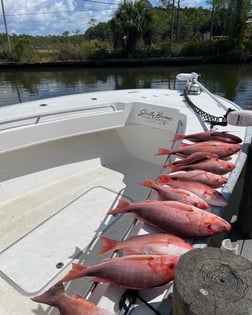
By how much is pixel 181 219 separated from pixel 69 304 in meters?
0.54

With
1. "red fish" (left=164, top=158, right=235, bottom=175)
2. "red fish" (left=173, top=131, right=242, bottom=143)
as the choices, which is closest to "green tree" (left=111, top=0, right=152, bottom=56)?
"red fish" (left=173, top=131, right=242, bottom=143)

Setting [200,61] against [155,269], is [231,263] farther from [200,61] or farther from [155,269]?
[200,61]

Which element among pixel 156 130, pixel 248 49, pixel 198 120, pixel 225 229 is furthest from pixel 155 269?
pixel 248 49

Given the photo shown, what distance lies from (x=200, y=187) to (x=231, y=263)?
0.67 m

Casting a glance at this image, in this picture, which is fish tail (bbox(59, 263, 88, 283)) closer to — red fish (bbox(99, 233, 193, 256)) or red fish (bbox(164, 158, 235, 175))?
red fish (bbox(99, 233, 193, 256))

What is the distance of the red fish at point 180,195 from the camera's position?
4.41 ft

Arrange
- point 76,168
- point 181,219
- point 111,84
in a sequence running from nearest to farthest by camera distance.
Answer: point 181,219 → point 76,168 → point 111,84

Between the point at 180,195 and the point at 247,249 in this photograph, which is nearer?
the point at 180,195

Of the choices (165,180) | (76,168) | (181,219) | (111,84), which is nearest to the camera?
(181,219)

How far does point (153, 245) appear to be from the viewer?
109 centimetres

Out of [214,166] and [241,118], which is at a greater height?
[241,118]

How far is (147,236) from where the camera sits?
1.16m

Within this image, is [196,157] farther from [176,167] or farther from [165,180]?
[165,180]

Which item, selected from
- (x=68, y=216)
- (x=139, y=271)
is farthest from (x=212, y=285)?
(x=68, y=216)
